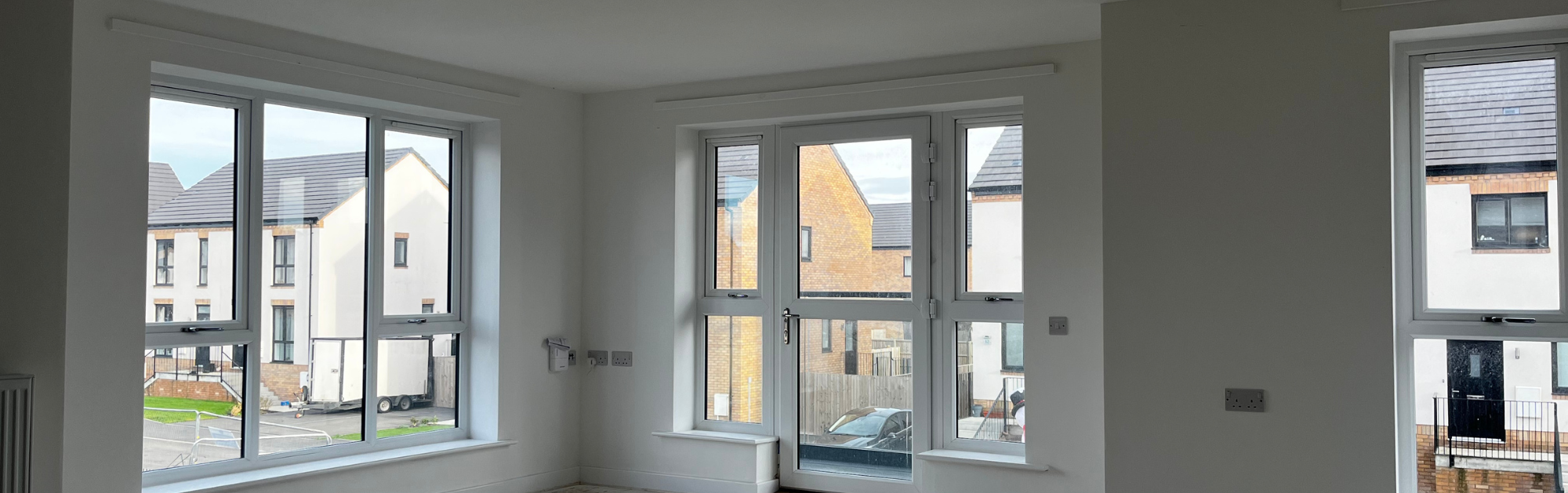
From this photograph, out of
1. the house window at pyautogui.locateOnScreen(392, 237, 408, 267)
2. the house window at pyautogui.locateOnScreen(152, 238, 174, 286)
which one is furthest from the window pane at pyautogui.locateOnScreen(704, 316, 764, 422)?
the house window at pyautogui.locateOnScreen(152, 238, 174, 286)

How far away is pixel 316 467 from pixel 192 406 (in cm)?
60

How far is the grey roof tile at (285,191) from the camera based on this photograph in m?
4.60

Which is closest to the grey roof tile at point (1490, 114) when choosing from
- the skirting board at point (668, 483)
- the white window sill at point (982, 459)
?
the white window sill at point (982, 459)

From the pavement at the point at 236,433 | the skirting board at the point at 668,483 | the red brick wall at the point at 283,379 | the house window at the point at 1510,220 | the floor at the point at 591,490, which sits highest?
the house window at the point at 1510,220

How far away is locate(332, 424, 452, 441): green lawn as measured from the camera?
5328 millimetres

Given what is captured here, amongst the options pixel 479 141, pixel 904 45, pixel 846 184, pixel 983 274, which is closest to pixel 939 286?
pixel 983 274

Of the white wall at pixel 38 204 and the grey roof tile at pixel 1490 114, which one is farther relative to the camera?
the grey roof tile at pixel 1490 114

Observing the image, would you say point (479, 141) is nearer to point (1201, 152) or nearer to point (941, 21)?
point (941, 21)

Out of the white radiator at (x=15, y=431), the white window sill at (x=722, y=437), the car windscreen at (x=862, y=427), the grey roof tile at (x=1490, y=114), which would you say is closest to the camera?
the white radiator at (x=15, y=431)

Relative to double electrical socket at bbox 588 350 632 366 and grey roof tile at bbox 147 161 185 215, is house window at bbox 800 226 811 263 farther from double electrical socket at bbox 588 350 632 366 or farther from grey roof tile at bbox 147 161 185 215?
grey roof tile at bbox 147 161 185 215

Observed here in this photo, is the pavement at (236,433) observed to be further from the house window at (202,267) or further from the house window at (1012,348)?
the house window at (1012,348)

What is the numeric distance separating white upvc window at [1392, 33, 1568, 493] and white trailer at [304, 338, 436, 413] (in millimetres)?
4644

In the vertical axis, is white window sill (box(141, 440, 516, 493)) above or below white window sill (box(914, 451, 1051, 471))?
below

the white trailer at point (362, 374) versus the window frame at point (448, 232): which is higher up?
the window frame at point (448, 232)
